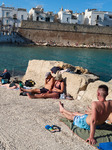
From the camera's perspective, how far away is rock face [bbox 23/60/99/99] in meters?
5.77

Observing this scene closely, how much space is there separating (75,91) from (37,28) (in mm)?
40777

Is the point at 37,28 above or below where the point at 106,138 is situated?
above

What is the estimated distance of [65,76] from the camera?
6301 millimetres

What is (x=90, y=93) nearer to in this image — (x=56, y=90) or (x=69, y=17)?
(x=56, y=90)

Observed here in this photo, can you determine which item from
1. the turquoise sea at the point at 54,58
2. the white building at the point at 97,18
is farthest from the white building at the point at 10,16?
the turquoise sea at the point at 54,58

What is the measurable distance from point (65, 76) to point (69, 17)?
1799 inches

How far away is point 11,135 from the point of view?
332cm

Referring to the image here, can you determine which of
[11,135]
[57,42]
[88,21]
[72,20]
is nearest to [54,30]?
[57,42]

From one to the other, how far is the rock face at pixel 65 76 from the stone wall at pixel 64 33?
121ft

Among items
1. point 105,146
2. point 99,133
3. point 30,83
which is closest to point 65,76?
point 30,83

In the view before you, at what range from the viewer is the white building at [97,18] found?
1930 inches

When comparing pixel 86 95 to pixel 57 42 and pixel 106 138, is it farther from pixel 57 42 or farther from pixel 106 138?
pixel 57 42

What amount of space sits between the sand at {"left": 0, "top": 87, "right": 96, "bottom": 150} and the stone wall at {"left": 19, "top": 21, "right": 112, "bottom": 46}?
1570 inches

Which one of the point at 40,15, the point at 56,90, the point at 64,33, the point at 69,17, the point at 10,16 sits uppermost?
the point at 69,17
